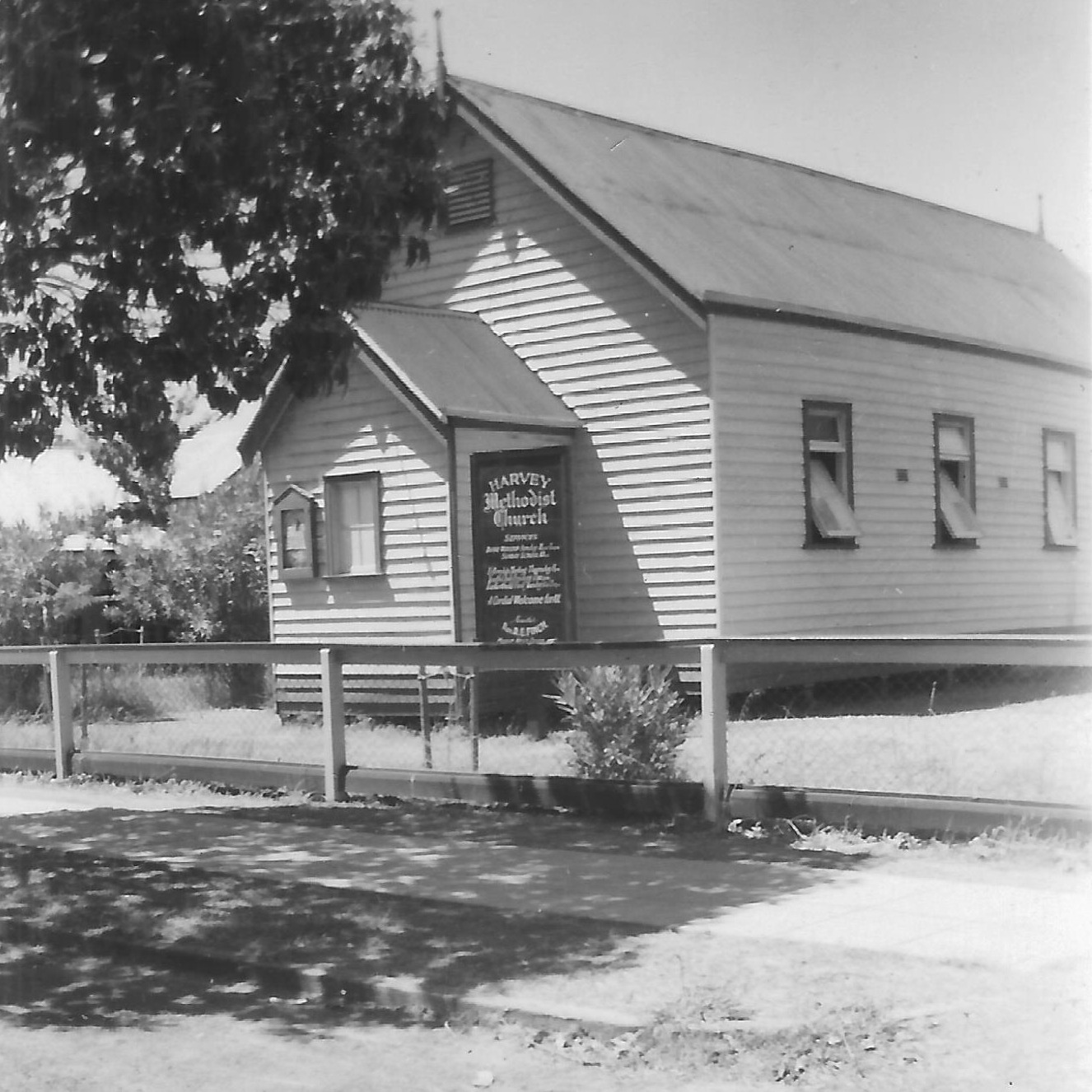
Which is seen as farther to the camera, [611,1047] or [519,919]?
[519,919]

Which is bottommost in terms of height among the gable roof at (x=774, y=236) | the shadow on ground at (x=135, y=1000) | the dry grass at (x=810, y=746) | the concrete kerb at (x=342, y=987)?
the shadow on ground at (x=135, y=1000)

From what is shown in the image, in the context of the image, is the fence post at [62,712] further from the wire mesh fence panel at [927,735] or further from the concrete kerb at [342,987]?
the concrete kerb at [342,987]

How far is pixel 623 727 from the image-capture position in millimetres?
11820

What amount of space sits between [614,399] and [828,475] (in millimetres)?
2800

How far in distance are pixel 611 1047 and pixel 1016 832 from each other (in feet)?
12.8

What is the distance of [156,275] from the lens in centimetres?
1006

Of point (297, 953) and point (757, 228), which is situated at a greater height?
point (757, 228)

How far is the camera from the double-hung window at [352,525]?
19.1 metres

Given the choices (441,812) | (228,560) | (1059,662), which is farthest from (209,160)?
(228,560)

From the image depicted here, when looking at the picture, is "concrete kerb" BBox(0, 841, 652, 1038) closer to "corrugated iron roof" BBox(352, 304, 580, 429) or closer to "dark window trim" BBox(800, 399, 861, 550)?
"corrugated iron roof" BBox(352, 304, 580, 429)

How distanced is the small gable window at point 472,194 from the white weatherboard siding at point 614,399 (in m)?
0.11

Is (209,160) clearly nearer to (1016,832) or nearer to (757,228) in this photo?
(1016,832)

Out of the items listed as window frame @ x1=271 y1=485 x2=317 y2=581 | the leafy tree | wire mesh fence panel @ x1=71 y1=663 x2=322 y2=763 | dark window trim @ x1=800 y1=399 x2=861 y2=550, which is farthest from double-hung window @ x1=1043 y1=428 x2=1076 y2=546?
the leafy tree

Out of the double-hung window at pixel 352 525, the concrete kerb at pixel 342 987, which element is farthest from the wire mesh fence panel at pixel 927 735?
the double-hung window at pixel 352 525
